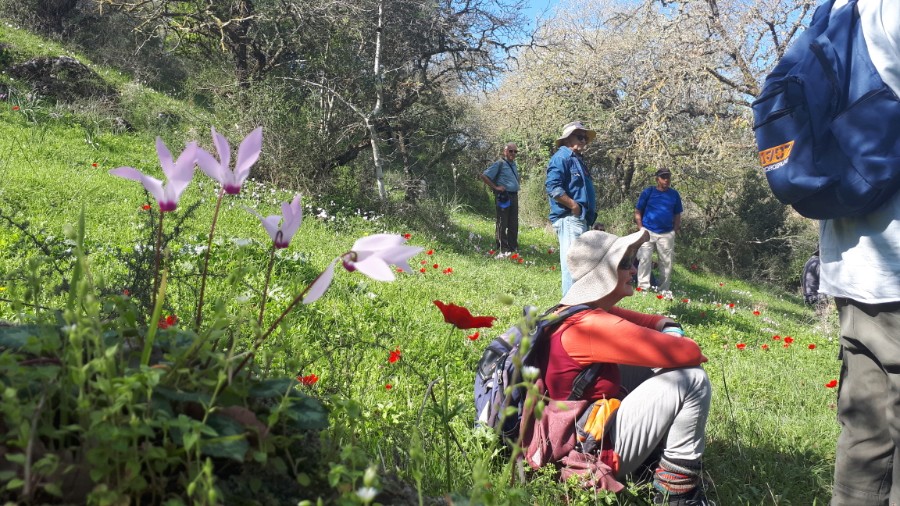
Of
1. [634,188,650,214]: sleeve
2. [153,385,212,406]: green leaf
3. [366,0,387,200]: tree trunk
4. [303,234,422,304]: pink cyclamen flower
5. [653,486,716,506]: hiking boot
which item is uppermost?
[366,0,387,200]: tree trunk

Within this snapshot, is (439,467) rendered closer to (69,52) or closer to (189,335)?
(189,335)

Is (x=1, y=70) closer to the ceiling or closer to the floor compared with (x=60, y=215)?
closer to the ceiling

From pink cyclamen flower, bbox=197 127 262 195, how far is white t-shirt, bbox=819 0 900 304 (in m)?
1.91

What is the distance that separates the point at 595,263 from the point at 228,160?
2125 mm

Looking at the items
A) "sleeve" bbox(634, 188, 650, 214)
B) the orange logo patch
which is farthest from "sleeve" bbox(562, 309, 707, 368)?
"sleeve" bbox(634, 188, 650, 214)

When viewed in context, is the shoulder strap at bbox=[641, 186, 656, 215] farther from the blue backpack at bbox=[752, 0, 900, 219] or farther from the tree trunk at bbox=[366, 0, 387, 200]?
the blue backpack at bbox=[752, 0, 900, 219]

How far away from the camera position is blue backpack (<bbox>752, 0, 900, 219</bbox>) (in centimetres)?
199

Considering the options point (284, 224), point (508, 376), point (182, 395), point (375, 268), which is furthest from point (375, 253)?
point (508, 376)

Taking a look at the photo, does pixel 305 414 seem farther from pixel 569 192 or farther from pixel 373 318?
pixel 569 192

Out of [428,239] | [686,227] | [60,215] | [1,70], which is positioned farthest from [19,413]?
[686,227]

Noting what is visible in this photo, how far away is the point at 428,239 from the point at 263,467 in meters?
9.11

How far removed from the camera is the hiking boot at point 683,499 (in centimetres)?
248

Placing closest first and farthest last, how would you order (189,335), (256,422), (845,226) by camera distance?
(256,422) < (189,335) < (845,226)

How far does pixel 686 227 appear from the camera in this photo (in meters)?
19.3
